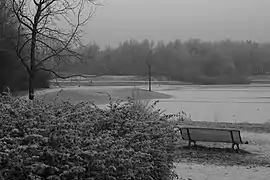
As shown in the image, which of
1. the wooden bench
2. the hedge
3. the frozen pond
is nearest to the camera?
the hedge

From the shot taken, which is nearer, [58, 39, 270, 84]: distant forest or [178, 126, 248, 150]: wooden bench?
[178, 126, 248, 150]: wooden bench

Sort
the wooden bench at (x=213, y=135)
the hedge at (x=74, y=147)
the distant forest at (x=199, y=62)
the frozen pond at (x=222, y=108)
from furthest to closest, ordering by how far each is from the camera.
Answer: the distant forest at (x=199, y=62), the frozen pond at (x=222, y=108), the wooden bench at (x=213, y=135), the hedge at (x=74, y=147)

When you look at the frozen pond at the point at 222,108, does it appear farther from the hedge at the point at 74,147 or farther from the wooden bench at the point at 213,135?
the hedge at the point at 74,147

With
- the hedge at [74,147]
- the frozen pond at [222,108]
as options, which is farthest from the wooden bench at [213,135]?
the frozen pond at [222,108]

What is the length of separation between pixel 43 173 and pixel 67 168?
183mm

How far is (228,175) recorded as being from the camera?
734 cm

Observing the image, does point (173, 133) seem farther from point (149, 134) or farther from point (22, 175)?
point (22, 175)

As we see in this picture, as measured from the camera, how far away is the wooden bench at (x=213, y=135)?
9859 millimetres

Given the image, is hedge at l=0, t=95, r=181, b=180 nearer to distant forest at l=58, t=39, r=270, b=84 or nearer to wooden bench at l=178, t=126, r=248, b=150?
wooden bench at l=178, t=126, r=248, b=150

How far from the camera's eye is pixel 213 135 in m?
10.0

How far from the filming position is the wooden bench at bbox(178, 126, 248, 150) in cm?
986

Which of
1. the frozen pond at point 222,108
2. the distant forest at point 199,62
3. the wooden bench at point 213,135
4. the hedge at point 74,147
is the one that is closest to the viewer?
the hedge at point 74,147

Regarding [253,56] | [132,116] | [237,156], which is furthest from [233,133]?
[253,56]

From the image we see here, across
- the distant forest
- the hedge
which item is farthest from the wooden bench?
the distant forest
